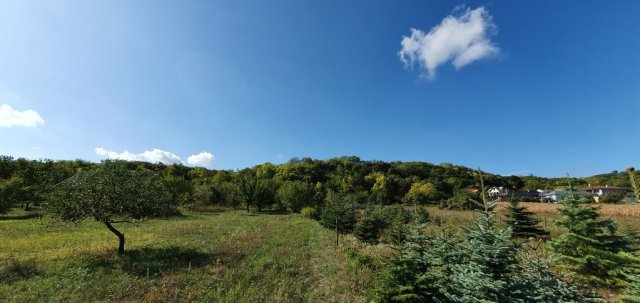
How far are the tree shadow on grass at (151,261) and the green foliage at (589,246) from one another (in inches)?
607

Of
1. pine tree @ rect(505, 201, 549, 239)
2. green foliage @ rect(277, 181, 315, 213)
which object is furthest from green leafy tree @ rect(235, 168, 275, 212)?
pine tree @ rect(505, 201, 549, 239)

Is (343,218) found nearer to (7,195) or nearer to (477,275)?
(477,275)

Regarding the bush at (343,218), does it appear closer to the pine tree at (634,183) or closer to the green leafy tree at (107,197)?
the green leafy tree at (107,197)

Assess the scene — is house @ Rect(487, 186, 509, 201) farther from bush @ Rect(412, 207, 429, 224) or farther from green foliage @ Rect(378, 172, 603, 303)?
bush @ Rect(412, 207, 429, 224)

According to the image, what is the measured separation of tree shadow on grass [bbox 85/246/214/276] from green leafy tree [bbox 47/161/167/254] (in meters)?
1.28

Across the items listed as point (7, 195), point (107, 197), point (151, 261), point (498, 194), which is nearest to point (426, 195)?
point (498, 194)

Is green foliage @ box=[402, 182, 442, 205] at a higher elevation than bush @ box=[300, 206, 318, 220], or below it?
higher

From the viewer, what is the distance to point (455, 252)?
7078 millimetres

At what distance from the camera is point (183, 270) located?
12.8m

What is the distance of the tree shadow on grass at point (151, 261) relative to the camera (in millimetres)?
12734

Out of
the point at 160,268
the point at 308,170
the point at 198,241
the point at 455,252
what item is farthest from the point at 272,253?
the point at 308,170

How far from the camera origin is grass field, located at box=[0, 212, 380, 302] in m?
9.91

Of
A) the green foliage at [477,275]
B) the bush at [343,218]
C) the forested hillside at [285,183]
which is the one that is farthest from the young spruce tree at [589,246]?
the bush at [343,218]

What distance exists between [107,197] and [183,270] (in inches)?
254
